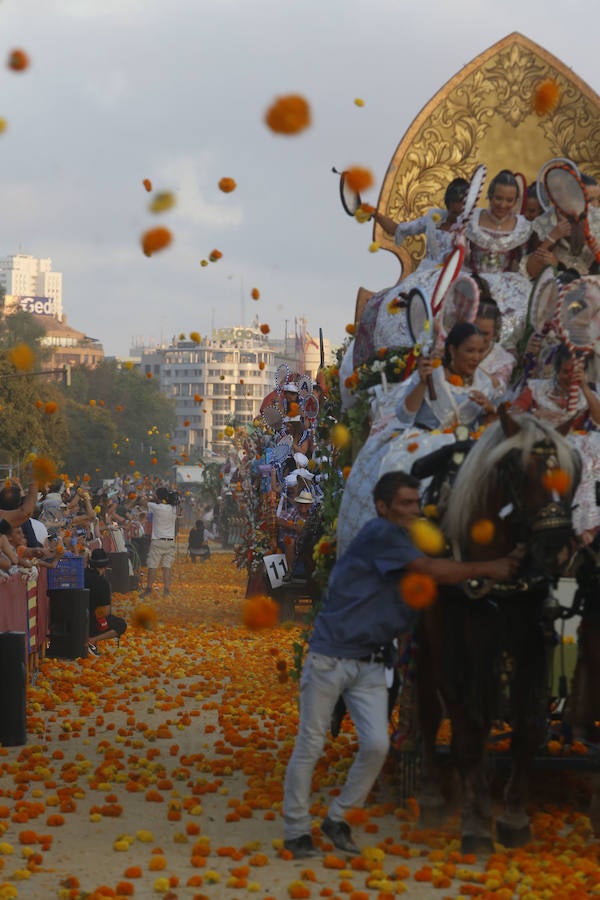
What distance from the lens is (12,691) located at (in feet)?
34.7

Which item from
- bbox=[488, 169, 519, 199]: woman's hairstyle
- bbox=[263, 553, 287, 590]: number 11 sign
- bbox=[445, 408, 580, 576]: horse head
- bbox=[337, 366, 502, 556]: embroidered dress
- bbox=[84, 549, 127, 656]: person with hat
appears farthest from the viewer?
bbox=[263, 553, 287, 590]: number 11 sign

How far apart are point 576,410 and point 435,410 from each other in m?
0.77

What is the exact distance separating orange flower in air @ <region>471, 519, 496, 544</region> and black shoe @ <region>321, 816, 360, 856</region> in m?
1.60

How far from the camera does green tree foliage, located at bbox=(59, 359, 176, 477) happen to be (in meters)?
85.1

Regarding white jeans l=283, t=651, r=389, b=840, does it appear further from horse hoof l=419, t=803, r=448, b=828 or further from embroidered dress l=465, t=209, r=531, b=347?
embroidered dress l=465, t=209, r=531, b=347

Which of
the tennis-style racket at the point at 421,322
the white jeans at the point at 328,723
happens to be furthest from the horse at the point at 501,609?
the tennis-style racket at the point at 421,322

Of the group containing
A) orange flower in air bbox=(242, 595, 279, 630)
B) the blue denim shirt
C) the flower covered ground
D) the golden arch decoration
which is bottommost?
the flower covered ground

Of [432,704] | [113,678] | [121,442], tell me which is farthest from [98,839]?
[121,442]

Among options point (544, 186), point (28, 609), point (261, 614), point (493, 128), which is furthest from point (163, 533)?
point (544, 186)

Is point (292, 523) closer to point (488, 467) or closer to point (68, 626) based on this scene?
point (68, 626)

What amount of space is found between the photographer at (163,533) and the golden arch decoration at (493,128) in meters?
12.5

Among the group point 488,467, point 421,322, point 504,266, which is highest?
point 504,266

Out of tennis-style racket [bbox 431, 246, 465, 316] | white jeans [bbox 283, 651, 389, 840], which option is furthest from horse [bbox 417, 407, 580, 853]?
tennis-style racket [bbox 431, 246, 465, 316]

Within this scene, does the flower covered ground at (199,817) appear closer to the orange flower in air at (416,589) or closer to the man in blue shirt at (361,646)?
the man in blue shirt at (361,646)
